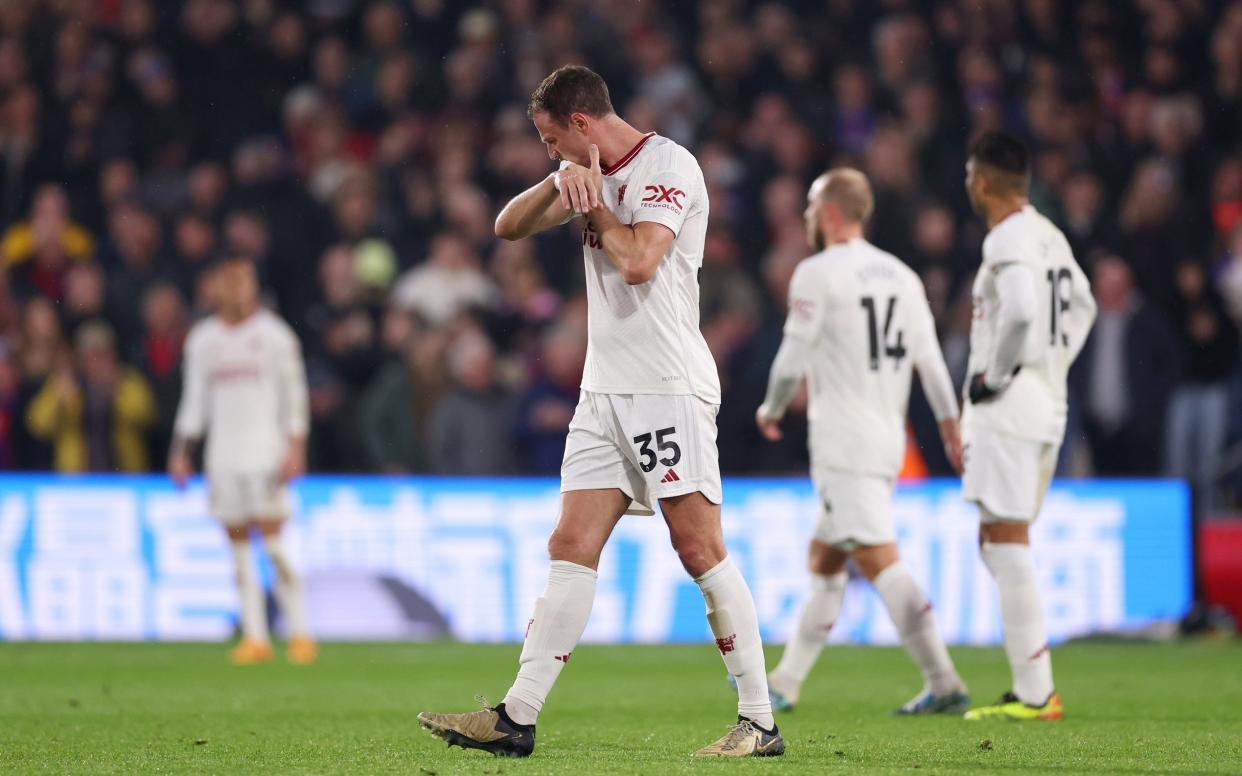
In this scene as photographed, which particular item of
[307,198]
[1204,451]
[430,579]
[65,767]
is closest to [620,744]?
[65,767]

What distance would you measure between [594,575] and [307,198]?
11.5 meters

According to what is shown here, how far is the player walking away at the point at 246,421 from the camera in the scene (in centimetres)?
1270

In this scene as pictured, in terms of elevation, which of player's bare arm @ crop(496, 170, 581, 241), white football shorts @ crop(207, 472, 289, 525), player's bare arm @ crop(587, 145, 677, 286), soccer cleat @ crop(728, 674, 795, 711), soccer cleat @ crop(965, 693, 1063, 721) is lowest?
soccer cleat @ crop(728, 674, 795, 711)

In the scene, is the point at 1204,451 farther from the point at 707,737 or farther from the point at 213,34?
the point at 213,34

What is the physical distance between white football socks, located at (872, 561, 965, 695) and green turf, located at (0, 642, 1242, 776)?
1.22 feet

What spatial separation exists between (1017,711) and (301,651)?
232 inches

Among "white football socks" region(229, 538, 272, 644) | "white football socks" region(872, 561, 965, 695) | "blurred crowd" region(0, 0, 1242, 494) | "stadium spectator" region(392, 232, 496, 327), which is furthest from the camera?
"stadium spectator" region(392, 232, 496, 327)

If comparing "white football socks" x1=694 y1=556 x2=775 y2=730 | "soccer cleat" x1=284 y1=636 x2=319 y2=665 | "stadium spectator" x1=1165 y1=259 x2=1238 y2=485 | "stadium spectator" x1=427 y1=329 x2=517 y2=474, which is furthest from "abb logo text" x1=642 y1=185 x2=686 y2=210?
"stadium spectator" x1=1165 y1=259 x2=1238 y2=485

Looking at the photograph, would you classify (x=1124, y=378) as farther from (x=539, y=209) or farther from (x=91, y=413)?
(x=539, y=209)

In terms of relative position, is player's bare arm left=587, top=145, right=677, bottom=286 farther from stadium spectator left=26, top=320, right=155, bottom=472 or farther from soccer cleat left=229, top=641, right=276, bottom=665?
stadium spectator left=26, top=320, right=155, bottom=472

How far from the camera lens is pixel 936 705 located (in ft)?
27.5

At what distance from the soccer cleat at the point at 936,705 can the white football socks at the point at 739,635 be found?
2.24m

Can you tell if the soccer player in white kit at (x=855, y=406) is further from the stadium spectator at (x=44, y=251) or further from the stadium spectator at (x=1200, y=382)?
the stadium spectator at (x=44, y=251)

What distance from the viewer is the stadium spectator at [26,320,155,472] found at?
14.9 metres
